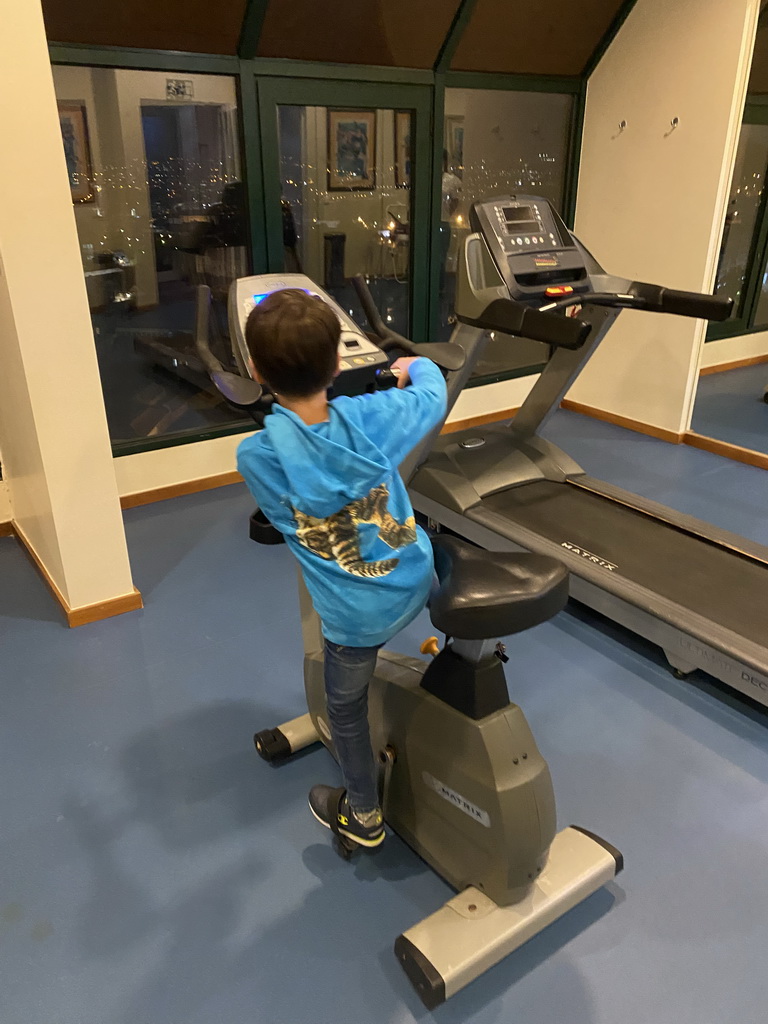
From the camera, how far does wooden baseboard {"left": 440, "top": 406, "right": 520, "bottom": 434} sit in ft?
16.8

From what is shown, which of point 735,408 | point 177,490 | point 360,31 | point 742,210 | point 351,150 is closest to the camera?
point 360,31

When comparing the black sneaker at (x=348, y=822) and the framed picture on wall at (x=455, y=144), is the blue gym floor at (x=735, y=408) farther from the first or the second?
the black sneaker at (x=348, y=822)

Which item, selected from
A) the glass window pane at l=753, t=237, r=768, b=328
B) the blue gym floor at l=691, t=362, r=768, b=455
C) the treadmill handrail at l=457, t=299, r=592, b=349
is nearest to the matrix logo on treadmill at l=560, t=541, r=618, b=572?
the treadmill handrail at l=457, t=299, r=592, b=349

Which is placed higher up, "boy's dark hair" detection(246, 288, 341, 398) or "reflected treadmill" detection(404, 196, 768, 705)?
"boy's dark hair" detection(246, 288, 341, 398)

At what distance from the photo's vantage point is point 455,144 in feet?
15.4

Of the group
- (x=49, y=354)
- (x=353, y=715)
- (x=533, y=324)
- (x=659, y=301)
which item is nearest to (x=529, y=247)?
(x=659, y=301)

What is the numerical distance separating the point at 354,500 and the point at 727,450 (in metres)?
3.78

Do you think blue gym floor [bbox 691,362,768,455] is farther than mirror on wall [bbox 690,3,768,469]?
Yes

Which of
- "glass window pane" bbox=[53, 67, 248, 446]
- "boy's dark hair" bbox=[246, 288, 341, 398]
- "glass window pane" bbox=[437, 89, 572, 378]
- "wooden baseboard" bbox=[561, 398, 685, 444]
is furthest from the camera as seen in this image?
"wooden baseboard" bbox=[561, 398, 685, 444]

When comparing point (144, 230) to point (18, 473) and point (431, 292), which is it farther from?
point (431, 292)

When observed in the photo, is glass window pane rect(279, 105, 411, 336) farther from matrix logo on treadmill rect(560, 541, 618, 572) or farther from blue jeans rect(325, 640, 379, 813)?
blue jeans rect(325, 640, 379, 813)

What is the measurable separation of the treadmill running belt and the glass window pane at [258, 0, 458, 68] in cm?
244

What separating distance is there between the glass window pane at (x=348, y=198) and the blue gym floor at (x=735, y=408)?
1.99 m

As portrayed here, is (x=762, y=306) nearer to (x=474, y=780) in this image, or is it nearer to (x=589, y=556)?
(x=589, y=556)
